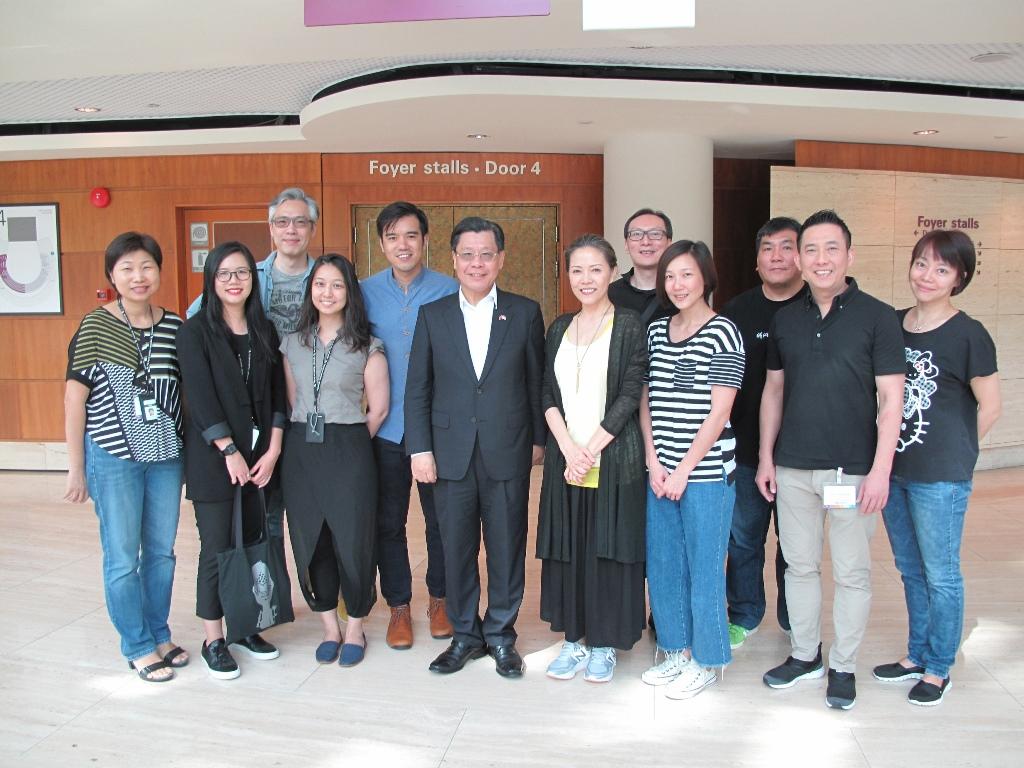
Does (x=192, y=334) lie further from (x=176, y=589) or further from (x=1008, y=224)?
(x=1008, y=224)

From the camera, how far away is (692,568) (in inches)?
128

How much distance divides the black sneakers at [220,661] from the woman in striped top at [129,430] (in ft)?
0.52

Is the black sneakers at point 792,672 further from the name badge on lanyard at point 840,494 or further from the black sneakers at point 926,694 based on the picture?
the name badge on lanyard at point 840,494

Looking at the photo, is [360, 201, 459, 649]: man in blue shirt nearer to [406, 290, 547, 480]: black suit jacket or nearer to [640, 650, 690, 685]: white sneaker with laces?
[406, 290, 547, 480]: black suit jacket

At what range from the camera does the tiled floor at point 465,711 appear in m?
2.89

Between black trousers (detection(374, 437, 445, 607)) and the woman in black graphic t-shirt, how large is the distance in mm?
1982

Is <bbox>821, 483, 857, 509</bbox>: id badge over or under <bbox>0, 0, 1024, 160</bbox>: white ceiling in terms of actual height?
under

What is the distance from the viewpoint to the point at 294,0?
3994 millimetres

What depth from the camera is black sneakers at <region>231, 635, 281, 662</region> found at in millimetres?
3707

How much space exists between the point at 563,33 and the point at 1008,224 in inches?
224

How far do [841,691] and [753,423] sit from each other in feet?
3.57

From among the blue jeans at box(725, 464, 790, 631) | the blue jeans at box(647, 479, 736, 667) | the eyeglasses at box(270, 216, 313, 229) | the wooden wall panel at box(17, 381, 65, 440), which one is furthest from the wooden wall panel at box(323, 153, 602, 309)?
the blue jeans at box(647, 479, 736, 667)

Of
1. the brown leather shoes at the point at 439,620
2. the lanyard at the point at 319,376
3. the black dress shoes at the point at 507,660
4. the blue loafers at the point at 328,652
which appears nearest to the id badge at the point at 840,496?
the black dress shoes at the point at 507,660

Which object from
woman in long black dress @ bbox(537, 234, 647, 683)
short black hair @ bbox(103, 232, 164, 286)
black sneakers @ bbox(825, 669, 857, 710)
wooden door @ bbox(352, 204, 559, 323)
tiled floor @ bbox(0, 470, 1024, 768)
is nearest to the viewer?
tiled floor @ bbox(0, 470, 1024, 768)
